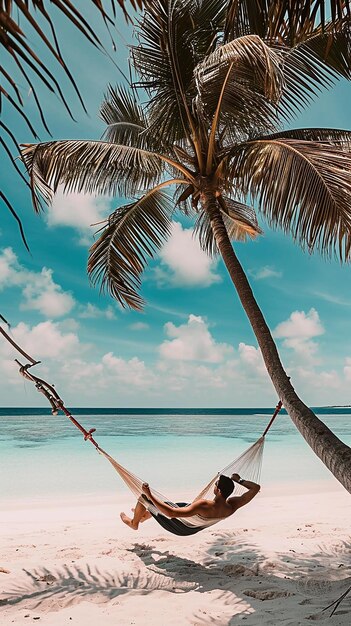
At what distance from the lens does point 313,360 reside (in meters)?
27.0

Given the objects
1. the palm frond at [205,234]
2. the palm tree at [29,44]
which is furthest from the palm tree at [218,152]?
the palm tree at [29,44]

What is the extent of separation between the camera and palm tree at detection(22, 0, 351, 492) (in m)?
2.39

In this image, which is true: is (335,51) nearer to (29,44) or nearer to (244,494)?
(244,494)

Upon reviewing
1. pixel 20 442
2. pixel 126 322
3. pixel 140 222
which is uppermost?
pixel 126 322

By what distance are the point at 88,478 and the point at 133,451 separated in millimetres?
3491

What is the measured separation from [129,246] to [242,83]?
1.25m

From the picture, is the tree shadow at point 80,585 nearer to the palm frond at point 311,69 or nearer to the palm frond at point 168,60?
the palm frond at point 168,60

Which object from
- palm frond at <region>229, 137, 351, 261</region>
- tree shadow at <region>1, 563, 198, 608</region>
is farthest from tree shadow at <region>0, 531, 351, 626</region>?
palm frond at <region>229, 137, 351, 261</region>

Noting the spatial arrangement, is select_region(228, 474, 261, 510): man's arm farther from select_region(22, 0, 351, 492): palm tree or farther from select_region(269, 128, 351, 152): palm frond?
select_region(269, 128, 351, 152): palm frond

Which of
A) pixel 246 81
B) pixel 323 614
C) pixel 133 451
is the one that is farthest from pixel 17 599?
pixel 133 451

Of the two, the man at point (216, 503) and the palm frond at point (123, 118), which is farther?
the palm frond at point (123, 118)

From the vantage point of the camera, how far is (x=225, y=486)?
2686 mm

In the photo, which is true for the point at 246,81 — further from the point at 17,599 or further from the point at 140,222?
the point at 17,599

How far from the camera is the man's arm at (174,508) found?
99.7 inches
